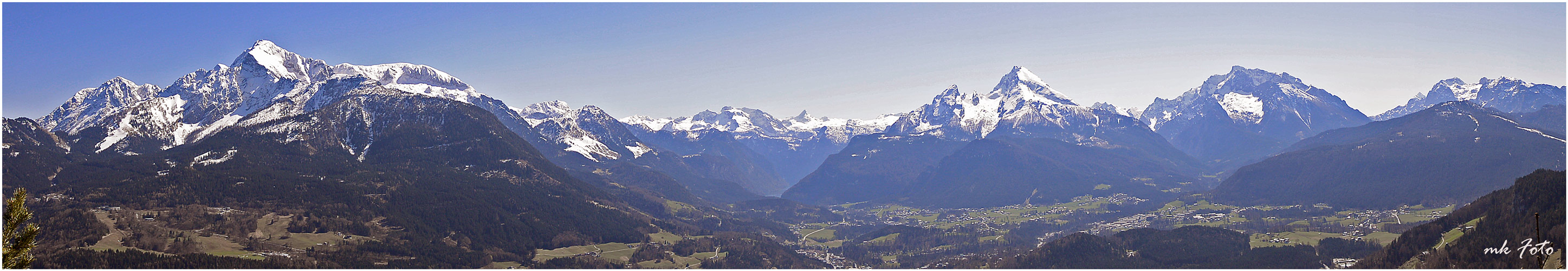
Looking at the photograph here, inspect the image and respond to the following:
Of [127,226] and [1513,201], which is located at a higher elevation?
[127,226]

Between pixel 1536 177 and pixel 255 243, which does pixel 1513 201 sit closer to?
pixel 1536 177

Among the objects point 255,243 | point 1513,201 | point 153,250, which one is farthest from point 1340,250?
point 153,250

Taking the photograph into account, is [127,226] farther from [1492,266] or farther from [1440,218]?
[1440,218]

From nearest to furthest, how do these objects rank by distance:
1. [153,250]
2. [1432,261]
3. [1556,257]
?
[1556,257] < [1432,261] < [153,250]

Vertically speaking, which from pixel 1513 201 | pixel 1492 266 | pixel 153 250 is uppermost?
pixel 153 250

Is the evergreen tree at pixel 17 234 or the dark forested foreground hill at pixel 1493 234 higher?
the evergreen tree at pixel 17 234

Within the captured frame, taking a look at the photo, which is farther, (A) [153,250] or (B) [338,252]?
(B) [338,252]

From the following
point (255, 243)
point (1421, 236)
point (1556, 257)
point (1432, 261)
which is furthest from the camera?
point (255, 243)
